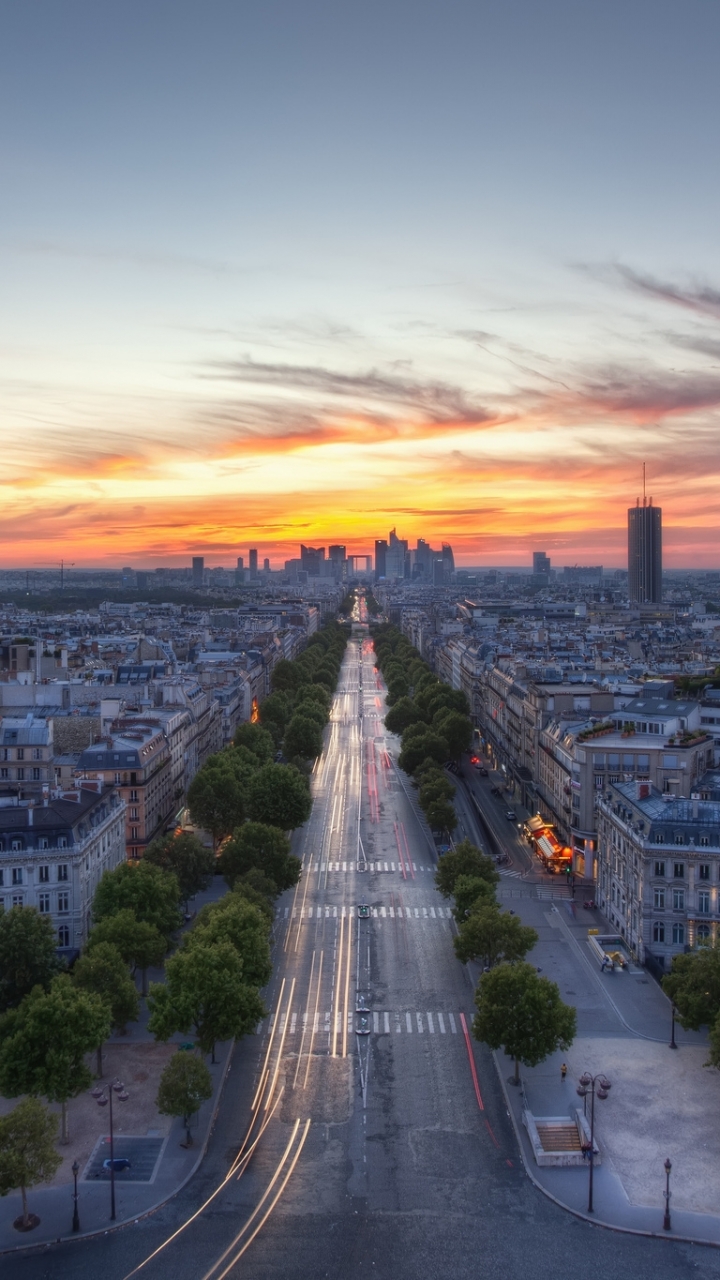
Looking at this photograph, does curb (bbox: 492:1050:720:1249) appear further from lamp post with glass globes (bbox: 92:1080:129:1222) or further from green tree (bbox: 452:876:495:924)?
green tree (bbox: 452:876:495:924)

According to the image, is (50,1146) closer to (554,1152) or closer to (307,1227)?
(307,1227)

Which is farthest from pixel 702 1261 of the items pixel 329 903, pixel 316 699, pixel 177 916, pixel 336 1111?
pixel 316 699

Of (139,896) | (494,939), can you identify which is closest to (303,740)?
(139,896)

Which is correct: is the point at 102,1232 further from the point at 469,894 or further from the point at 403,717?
the point at 403,717

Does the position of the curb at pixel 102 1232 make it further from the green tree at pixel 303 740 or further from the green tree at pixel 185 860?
the green tree at pixel 303 740

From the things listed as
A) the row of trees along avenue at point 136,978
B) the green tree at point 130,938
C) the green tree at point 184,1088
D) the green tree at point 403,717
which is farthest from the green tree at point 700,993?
the green tree at point 403,717

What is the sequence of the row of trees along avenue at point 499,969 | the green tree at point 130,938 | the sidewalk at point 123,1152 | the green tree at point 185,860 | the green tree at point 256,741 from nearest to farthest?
the sidewalk at point 123,1152
the row of trees along avenue at point 499,969
the green tree at point 130,938
the green tree at point 185,860
the green tree at point 256,741
